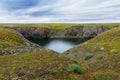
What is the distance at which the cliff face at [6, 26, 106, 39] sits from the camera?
6545 inches

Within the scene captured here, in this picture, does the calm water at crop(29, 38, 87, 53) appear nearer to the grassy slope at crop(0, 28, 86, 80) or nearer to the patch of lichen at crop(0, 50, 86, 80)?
the grassy slope at crop(0, 28, 86, 80)

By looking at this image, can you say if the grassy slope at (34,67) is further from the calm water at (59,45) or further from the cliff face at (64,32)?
the cliff face at (64,32)

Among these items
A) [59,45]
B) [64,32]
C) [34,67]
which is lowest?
[64,32]

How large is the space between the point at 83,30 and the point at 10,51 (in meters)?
140

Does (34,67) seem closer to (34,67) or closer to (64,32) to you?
(34,67)

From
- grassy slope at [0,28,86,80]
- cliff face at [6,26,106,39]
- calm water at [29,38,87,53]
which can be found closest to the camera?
grassy slope at [0,28,86,80]

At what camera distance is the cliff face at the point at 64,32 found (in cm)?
16625

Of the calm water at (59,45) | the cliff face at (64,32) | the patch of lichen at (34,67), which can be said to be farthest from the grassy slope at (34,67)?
the cliff face at (64,32)

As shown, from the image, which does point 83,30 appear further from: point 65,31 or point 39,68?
point 39,68

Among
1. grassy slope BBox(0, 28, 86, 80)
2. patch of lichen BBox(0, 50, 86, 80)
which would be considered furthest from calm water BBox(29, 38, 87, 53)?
patch of lichen BBox(0, 50, 86, 80)

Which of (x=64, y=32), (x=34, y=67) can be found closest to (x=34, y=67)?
(x=34, y=67)

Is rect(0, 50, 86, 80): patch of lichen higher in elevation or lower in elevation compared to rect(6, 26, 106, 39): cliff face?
higher

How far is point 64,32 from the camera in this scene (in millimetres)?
180375

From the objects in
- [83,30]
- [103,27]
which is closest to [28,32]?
[83,30]
